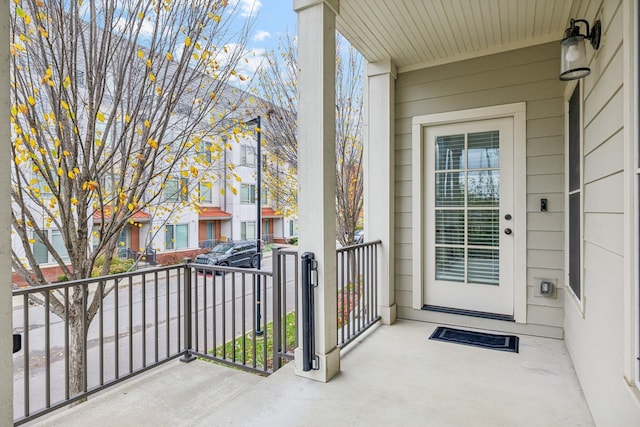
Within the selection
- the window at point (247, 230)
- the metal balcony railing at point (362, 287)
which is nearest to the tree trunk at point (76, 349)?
the metal balcony railing at point (362, 287)

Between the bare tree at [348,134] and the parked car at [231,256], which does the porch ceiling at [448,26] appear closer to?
the bare tree at [348,134]

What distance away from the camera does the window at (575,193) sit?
2.25 meters

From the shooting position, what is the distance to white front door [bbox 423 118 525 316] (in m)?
3.15

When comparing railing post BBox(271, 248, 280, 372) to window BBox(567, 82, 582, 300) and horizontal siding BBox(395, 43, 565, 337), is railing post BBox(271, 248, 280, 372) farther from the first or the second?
horizontal siding BBox(395, 43, 565, 337)

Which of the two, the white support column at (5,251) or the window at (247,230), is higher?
the white support column at (5,251)

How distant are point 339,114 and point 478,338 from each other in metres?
3.44

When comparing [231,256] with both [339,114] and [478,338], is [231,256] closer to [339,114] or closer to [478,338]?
[339,114]

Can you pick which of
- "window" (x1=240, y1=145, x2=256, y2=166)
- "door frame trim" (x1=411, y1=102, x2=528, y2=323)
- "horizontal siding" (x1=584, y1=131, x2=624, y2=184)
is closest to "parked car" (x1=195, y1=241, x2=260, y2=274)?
"window" (x1=240, y1=145, x2=256, y2=166)

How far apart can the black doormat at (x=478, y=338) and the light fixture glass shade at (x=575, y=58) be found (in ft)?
6.51

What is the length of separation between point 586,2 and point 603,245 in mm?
1470

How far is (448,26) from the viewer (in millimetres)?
2787

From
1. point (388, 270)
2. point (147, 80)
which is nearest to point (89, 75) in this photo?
point (147, 80)

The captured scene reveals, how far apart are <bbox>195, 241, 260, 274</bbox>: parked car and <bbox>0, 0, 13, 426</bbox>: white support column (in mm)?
7154

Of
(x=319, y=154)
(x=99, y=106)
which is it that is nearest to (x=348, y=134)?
(x=319, y=154)
